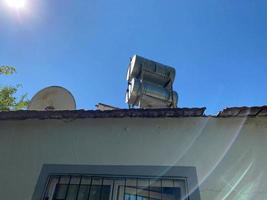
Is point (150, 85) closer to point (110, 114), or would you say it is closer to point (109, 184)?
point (110, 114)

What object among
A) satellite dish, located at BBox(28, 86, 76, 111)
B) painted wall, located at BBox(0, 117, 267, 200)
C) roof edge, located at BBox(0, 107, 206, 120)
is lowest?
painted wall, located at BBox(0, 117, 267, 200)

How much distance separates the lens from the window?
2.91 meters

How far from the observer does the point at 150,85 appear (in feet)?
17.3

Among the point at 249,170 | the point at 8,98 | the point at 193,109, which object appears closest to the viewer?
the point at 249,170

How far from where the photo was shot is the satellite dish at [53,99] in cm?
459

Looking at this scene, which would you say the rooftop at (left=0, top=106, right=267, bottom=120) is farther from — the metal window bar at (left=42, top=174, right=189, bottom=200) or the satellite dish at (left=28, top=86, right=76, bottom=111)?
the satellite dish at (left=28, top=86, right=76, bottom=111)

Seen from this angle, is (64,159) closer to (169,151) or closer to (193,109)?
(169,151)

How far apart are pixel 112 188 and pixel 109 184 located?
74 millimetres

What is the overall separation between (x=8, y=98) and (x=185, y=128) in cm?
1248

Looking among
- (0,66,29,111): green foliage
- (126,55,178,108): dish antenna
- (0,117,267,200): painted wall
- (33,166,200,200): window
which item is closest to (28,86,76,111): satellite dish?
(0,117,267,200): painted wall

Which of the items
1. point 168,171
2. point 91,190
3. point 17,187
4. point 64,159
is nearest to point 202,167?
point 168,171

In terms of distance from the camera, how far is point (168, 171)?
2969 millimetres

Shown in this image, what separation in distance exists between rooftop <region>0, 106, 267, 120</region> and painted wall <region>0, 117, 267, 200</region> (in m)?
0.15

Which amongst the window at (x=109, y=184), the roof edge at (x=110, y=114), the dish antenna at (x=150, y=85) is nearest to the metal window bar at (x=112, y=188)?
the window at (x=109, y=184)
